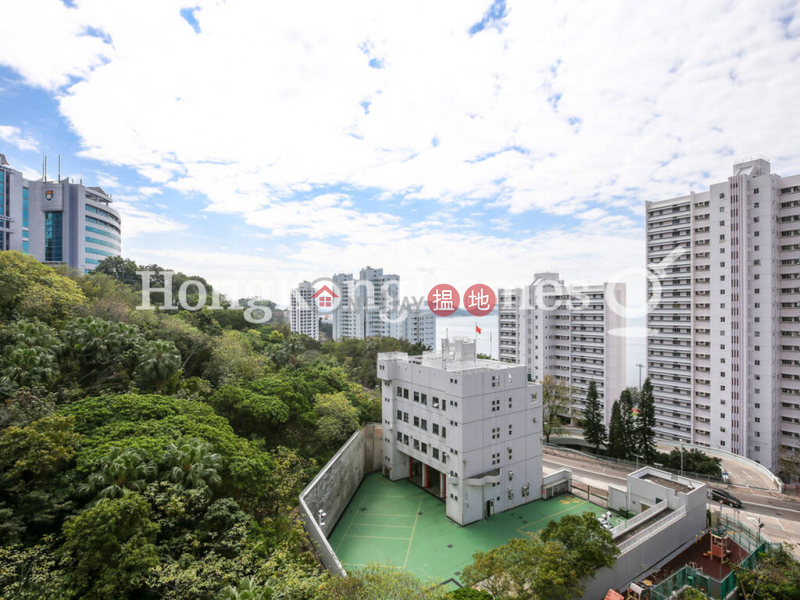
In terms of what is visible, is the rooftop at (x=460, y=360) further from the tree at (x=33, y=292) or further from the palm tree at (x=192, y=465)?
the tree at (x=33, y=292)

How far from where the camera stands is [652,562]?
18.2 meters

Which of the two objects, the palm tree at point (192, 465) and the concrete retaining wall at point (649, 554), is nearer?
the palm tree at point (192, 465)

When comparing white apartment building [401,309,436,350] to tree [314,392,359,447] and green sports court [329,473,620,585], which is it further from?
green sports court [329,473,620,585]

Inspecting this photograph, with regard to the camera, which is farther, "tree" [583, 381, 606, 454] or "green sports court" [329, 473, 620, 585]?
"tree" [583, 381, 606, 454]

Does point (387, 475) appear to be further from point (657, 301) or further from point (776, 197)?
point (776, 197)

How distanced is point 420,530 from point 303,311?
74892 millimetres

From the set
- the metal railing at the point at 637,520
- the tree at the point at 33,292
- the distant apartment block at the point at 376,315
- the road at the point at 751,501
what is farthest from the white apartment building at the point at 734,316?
the tree at the point at 33,292

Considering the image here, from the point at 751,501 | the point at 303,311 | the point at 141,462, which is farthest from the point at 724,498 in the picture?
the point at 303,311

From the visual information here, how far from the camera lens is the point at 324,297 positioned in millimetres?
89062

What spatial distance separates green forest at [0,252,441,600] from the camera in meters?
10.6

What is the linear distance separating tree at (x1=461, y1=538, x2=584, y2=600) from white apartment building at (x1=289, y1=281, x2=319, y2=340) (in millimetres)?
81174

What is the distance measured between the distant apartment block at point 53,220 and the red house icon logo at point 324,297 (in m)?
42.7

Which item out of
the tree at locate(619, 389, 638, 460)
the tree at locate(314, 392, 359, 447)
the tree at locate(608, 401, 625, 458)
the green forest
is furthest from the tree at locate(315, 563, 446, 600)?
the tree at locate(619, 389, 638, 460)

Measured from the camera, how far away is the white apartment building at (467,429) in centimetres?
2248
